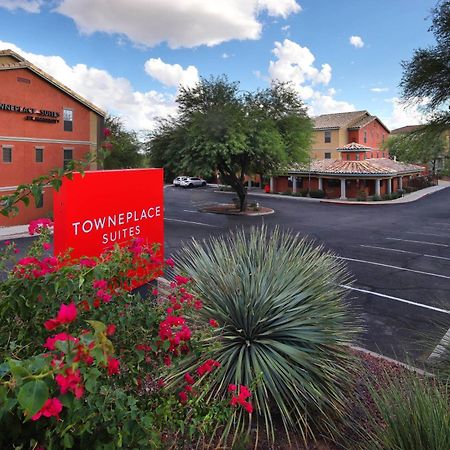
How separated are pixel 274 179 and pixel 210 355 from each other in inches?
1760

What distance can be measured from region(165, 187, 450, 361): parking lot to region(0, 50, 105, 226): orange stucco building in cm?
852

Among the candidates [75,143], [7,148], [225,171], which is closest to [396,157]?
[225,171]

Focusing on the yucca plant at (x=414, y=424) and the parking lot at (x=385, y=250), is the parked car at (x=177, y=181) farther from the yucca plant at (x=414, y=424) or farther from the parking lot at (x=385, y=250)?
the yucca plant at (x=414, y=424)

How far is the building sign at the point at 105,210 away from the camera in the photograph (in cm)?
595

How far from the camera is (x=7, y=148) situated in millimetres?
23891

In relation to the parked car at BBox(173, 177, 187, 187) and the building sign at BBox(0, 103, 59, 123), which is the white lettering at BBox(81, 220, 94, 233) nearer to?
the building sign at BBox(0, 103, 59, 123)

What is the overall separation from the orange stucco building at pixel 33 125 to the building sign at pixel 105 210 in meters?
18.7

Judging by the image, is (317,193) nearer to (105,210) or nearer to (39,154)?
(39,154)

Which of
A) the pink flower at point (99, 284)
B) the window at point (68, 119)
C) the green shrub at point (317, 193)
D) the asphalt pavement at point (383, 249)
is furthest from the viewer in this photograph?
the green shrub at point (317, 193)

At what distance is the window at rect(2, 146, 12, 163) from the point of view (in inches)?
935

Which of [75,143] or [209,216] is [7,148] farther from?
[209,216]

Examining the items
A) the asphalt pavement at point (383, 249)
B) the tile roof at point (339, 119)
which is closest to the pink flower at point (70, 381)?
the asphalt pavement at point (383, 249)

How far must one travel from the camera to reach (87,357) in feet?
4.85

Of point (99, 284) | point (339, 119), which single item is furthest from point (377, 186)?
point (99, 284)
